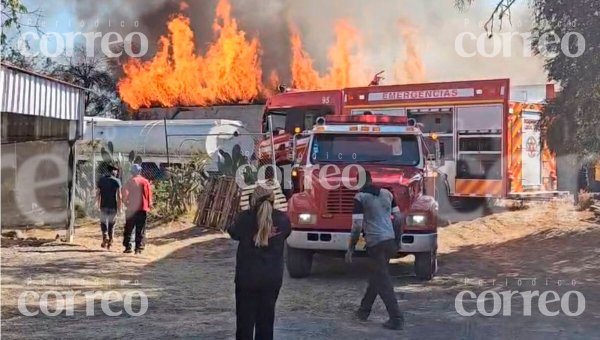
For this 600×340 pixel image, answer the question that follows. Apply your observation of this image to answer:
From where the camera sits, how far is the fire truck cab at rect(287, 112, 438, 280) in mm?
9391

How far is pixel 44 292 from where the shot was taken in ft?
27.8

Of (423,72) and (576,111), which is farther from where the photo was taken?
(423,72)

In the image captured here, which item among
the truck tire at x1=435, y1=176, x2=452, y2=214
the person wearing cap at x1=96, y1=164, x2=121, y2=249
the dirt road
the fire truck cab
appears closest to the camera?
the dirt road

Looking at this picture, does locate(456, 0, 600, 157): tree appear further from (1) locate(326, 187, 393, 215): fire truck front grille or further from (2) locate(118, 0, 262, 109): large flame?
(2) locate(118, 0, 262, 109): large flame

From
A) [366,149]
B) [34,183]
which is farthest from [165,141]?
[366,149]

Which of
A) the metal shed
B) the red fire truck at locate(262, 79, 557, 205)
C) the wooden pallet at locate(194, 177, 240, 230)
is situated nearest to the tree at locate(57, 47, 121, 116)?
the metal shed

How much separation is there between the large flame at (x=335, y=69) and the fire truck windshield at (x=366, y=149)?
18943mm

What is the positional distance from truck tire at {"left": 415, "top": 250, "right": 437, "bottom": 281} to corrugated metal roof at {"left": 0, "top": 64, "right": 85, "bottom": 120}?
22.4 feet

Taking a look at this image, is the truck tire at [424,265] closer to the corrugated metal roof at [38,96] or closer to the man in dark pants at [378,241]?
the man in dark pants at [378,241]

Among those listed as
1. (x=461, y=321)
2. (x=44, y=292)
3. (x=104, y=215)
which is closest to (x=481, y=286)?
(x=461, y=321)

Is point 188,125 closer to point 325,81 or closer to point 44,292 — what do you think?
point 325,81

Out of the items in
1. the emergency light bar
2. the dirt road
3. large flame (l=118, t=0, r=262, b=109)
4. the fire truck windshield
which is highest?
large flame (l=118, t=0, r=262, b=109)

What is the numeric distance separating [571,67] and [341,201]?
4.26m

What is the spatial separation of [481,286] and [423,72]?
19657mm
